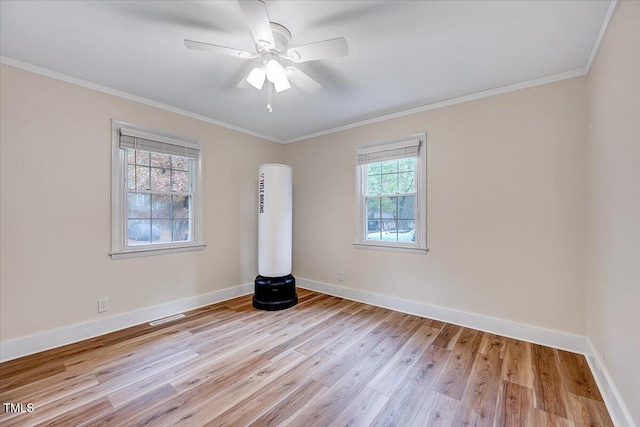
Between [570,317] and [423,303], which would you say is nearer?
[570,317]

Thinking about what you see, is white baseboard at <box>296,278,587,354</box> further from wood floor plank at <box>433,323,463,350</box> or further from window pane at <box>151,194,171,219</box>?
window pane at <box>151,194,171,219</box>

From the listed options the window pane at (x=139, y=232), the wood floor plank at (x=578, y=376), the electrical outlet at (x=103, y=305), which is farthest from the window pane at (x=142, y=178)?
the wood floor plank at (x=578, y=376)

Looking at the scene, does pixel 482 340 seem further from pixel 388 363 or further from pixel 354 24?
pixel 354 24

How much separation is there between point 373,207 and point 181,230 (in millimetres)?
2476

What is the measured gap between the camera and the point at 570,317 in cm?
237

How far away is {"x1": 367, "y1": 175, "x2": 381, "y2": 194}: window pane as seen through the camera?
363cm

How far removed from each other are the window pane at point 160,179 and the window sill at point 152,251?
2.29 feet

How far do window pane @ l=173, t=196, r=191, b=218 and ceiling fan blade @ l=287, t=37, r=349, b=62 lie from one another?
2282 millimetres

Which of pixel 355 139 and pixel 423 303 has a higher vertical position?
pixel 355 139

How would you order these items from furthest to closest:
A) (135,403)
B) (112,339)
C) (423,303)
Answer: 1. (423,303)
2. (112,339)
3. (135,403)

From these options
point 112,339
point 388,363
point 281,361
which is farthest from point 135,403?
point 388,363

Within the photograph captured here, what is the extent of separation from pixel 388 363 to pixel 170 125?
338 centimetres

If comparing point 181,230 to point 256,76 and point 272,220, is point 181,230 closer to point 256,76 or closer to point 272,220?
point 272,220

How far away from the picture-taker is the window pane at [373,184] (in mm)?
3628
